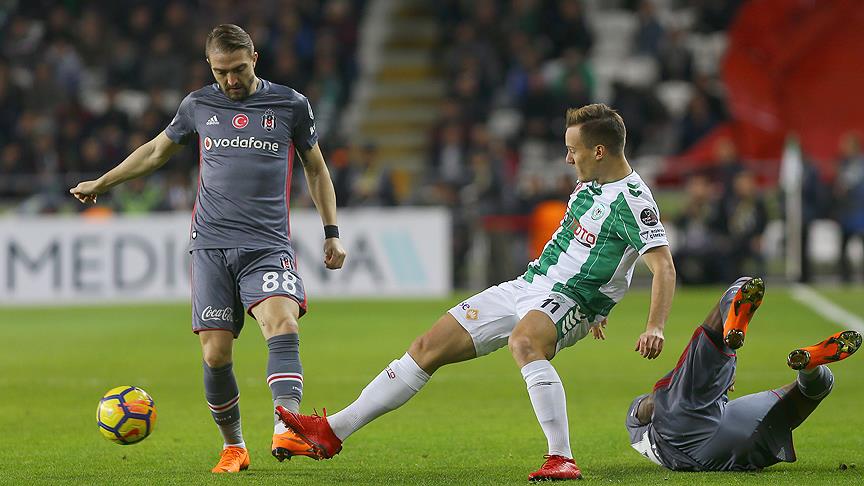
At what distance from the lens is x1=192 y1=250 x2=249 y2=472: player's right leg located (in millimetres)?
6480

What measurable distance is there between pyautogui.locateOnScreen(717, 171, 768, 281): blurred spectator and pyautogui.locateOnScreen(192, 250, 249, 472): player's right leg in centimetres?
1310

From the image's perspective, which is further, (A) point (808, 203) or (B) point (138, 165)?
(A) point (808, 203)

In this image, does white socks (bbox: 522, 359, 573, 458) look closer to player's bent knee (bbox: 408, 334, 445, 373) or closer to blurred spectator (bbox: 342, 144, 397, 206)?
player's bent knee (bbox: 408, 334, 445, 373)

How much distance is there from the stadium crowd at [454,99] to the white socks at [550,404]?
1304 cm

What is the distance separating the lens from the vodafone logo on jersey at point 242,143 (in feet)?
21.8

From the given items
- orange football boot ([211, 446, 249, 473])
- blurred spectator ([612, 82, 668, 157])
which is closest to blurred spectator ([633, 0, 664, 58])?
blurred spectator ([612, 82, 668, 157])

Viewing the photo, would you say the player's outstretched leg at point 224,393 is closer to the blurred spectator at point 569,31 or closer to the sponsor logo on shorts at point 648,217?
the sponsor logo on shorts at point 648,217

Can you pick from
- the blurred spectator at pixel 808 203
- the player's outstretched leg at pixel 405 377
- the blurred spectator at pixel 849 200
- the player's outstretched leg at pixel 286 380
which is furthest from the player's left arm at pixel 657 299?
the blurred spectator at pixel 849 200

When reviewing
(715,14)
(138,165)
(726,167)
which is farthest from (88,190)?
(715,14)

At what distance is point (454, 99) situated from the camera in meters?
22.8

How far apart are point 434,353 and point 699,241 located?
13.0 meters

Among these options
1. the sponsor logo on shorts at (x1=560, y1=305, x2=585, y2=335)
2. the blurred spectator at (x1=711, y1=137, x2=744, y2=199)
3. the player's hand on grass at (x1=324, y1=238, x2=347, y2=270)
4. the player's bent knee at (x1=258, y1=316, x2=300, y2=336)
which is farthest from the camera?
the blurred spectator at (x1=711, y1=137, x2=744, y2=199)

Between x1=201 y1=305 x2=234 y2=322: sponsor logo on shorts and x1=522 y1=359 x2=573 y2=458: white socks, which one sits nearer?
x1=522 y1=359 x2=573 y2=458: white socks

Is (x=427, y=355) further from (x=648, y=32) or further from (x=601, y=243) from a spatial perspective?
(x=648, y=32)
